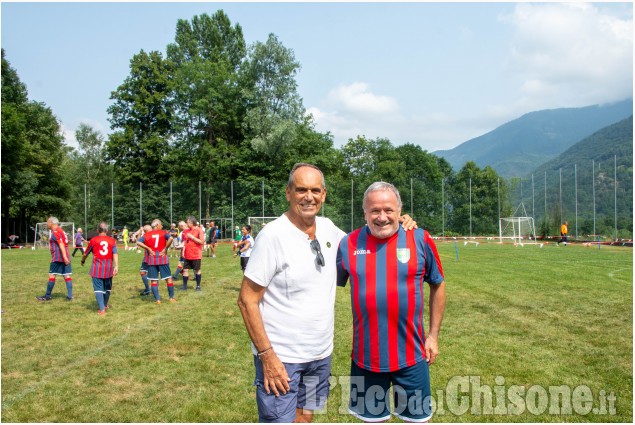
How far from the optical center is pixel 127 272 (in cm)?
1712

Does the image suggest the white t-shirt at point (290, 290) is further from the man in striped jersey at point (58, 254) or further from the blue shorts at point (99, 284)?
the man in striped jersey at point (58, 254)

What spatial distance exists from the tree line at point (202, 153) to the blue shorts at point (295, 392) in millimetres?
36438

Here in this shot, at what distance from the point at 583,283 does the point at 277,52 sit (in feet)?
120

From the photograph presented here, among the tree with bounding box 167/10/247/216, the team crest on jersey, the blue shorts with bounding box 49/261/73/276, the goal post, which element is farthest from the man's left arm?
the tree with bounding box 167/10/247/216

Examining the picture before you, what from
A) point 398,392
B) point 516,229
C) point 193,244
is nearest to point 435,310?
point 398,392

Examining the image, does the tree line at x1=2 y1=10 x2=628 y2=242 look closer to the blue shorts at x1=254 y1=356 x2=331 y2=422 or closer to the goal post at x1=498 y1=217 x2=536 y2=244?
the goal post at x1=498 y1=217 x2=536 y2=244

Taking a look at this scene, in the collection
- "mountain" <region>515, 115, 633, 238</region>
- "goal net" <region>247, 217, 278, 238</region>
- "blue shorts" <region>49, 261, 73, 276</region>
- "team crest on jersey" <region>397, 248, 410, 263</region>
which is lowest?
"blue shorts" <region>49, 261, 73, 276</region>

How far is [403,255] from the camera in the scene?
3.15 metres

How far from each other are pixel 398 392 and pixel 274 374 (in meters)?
0.90

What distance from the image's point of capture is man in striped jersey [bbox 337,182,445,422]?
3105 mm

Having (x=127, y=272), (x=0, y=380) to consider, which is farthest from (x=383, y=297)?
(x=127, y=272)

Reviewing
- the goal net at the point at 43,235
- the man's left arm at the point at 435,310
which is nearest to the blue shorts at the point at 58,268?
the man's left arm at the point at 435,310

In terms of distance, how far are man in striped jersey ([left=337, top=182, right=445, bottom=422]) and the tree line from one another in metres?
36.3

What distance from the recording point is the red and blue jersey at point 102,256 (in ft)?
32.1
